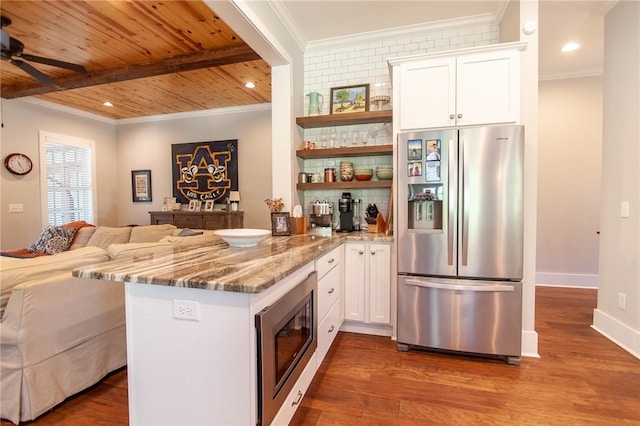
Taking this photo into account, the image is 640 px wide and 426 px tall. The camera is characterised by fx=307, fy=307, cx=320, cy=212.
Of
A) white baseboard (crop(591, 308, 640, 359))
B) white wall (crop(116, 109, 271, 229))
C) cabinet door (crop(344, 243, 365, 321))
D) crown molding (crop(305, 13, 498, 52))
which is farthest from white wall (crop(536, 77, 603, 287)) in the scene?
white wall (crop(116, 109, 271, 229))

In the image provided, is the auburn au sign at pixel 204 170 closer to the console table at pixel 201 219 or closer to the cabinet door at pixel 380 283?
the console table at pixel 201 219

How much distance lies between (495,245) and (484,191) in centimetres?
41

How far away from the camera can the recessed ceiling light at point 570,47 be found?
3.40 m

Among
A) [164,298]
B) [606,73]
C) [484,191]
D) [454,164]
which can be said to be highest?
[606,73]

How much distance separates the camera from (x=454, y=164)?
7.65 ft

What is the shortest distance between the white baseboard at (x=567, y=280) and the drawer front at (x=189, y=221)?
17.5 feet

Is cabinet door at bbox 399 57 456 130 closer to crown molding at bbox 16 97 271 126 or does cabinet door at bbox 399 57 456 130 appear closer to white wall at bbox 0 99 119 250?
crown molding at bbox 16 97 271 126

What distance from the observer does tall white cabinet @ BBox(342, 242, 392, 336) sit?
268cm

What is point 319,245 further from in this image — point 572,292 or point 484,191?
point 572,292

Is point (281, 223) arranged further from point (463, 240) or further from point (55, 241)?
point (55, 241)

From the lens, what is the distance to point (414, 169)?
2.42 metres

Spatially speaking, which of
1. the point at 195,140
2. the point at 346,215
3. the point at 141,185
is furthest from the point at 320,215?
the point at 141,185

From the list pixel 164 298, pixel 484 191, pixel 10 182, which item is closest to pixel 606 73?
pixel 484 191

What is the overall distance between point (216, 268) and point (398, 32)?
9.74ft
